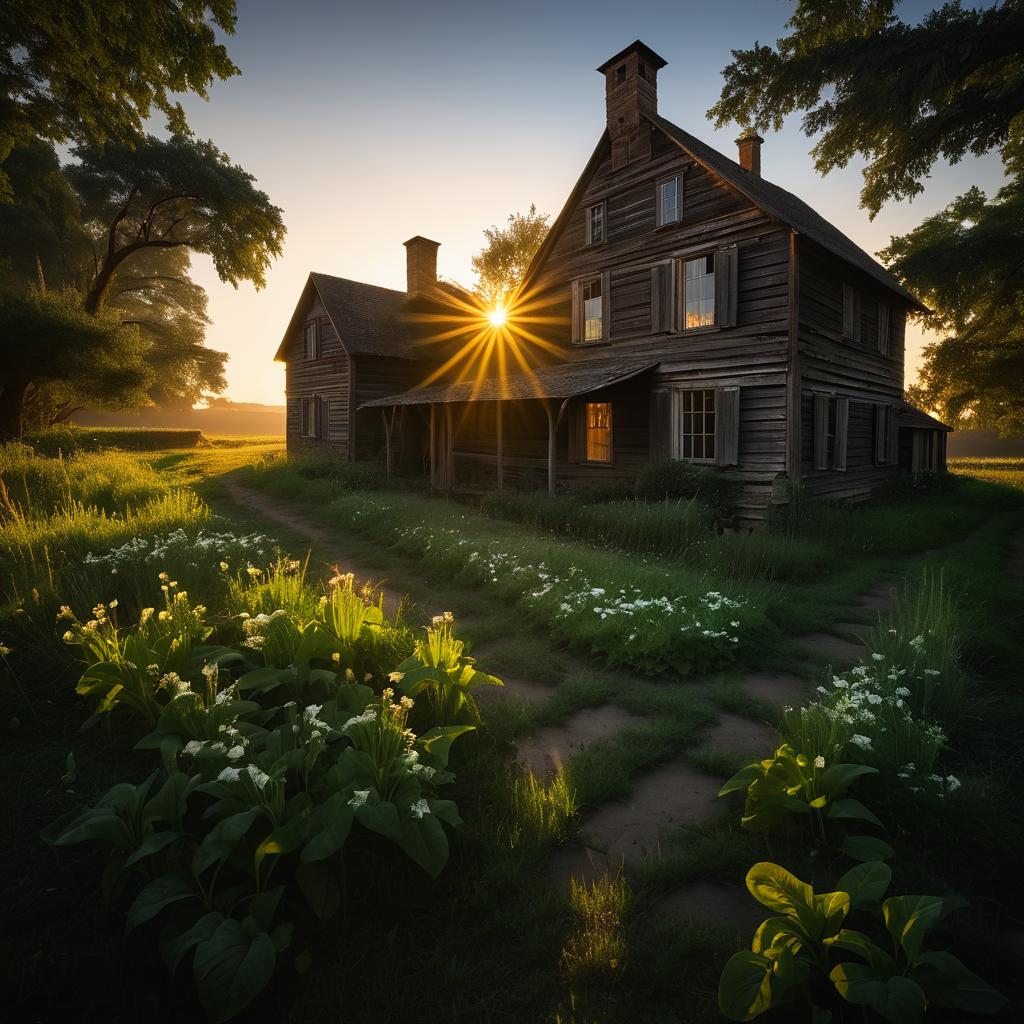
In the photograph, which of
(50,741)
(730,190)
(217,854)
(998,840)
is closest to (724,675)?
(998,840)

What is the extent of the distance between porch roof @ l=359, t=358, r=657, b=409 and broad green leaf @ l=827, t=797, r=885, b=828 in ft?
34.6

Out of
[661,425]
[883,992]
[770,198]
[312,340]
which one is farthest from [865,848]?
[312,340]

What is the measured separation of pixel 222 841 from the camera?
213cm

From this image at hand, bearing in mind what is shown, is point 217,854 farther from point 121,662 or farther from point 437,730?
point 121,662

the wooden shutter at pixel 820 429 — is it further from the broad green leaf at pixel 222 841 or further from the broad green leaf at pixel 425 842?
the broad green leaf at pixel 222 841

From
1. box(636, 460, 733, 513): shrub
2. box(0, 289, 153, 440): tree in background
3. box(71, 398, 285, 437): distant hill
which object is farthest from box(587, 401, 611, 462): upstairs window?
box(71, 398, 285, 437): distant hill

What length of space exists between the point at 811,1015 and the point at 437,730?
6.30 ft

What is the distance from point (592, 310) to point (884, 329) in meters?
9.09

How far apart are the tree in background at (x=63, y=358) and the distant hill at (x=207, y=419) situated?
1364 inches

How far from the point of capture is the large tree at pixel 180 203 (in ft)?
75.2

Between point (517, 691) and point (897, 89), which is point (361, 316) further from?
point (517, 691)

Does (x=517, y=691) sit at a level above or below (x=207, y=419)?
below

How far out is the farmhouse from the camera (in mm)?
12438

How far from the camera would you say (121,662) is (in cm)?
331
